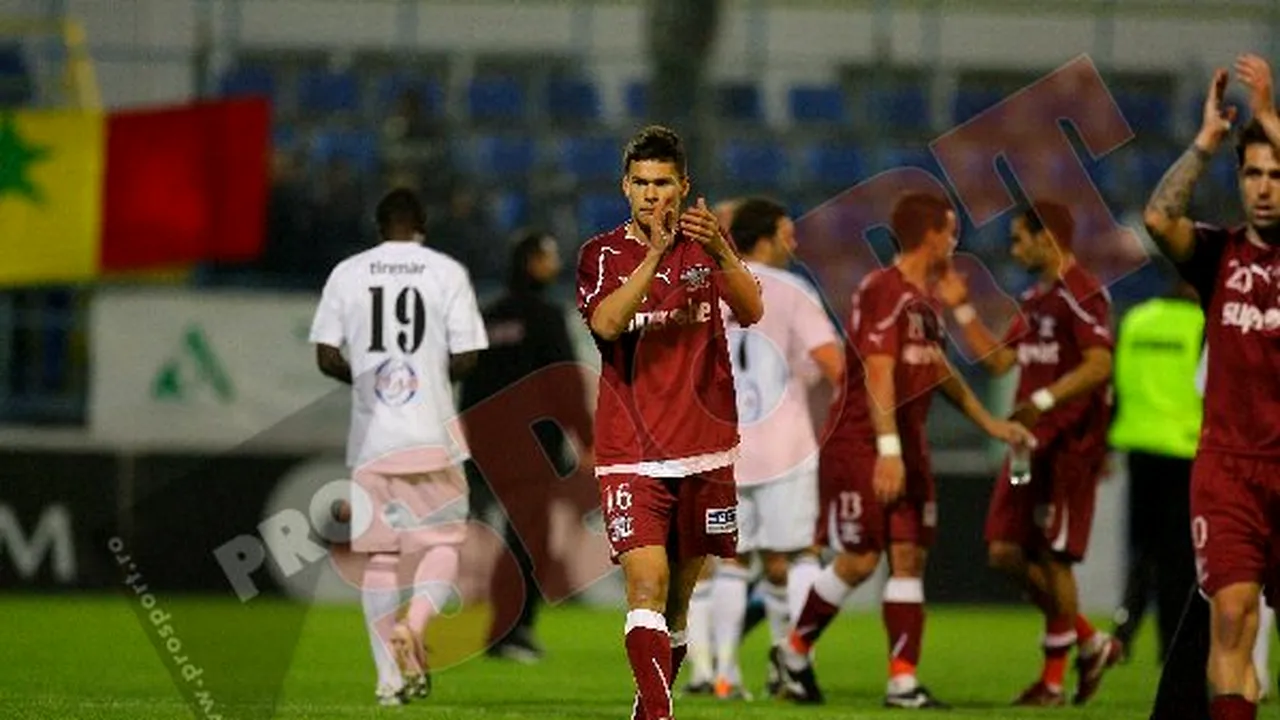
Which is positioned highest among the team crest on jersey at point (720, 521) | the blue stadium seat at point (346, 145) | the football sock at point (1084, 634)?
the blue stadium seat at point (346, 145)

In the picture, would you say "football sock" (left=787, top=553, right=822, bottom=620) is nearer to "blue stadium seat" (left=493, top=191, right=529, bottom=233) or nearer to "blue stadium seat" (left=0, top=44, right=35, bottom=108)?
"blue stadium seat" (left=493, top=191, right=529, bottom=233)

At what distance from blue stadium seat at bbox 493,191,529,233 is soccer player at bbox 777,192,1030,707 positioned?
9764mm

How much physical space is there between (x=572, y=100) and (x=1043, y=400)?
11.3 meters

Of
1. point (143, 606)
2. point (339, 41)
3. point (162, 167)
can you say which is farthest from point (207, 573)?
point (339, 41)

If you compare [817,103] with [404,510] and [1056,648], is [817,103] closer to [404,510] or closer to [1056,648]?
[1056,648]

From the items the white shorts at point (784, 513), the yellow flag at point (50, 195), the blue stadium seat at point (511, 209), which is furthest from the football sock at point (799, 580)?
the yellow flag at point (50, 195)

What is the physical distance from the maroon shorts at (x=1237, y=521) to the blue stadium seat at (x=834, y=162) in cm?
1460

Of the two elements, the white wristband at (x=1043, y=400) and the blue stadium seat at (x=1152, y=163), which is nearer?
the white wristband at (x=1043, y=400)

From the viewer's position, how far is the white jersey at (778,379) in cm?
1368

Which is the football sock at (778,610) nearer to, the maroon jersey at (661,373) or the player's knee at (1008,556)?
the player's knee at (1008,556)

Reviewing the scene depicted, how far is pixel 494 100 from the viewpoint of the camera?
24.1 meters

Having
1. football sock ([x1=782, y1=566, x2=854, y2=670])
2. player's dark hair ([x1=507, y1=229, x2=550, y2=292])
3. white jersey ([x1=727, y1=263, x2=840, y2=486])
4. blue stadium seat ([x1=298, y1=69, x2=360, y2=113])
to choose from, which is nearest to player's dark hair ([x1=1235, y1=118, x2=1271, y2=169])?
football sock ([x1=782, y1=566, x2=854, y2=670])

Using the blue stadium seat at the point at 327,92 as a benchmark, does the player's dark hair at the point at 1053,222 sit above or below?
below

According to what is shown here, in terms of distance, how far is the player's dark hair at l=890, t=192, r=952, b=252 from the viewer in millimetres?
12891
